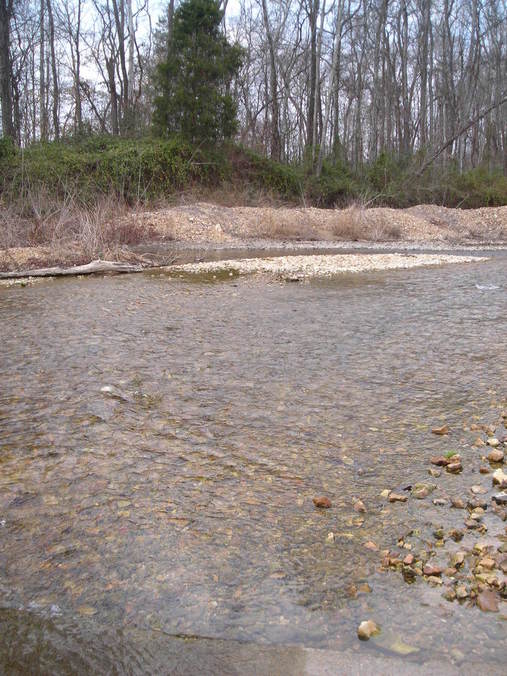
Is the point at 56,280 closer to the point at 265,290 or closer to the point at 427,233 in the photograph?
the point at 265,290

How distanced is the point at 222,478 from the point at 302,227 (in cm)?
1532

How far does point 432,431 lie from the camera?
311cm

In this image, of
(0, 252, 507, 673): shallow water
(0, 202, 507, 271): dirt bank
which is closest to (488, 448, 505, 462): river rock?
(0, 252, 507, 673): shallow water

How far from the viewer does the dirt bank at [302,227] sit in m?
15.9

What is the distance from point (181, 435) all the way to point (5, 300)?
4938 mm

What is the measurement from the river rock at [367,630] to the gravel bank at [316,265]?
744 cm

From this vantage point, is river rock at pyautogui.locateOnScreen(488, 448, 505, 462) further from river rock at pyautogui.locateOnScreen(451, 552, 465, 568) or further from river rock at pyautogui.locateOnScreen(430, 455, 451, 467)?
river rock at pyautogui.locateOnScreen(451, 552, 465, 568)

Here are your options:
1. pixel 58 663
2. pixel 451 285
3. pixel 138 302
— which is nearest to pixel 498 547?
pixel 58 663

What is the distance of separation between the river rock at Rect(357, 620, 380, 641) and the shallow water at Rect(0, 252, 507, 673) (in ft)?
0.08

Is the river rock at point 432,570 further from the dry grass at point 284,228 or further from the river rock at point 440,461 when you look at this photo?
the dry grass at point 284,228

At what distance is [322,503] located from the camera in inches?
94.1

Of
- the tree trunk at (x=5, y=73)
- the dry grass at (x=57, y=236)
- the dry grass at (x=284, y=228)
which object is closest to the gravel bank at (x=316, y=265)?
the dry grass at (x=57, y=236)

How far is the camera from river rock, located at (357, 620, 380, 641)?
5.47ft

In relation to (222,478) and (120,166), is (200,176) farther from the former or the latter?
(222,478)
